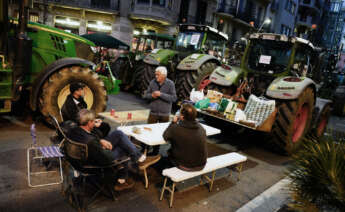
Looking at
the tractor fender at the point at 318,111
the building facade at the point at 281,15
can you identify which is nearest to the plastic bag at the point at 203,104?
the tractor fender at the point at 318,111

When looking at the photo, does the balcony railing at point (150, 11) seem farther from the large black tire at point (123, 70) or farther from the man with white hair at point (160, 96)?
the man with white hair at point (160, 96)

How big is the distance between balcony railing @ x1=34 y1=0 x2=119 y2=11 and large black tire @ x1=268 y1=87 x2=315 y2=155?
56.8 feet

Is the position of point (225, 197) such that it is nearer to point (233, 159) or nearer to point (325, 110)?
point (233, 159)

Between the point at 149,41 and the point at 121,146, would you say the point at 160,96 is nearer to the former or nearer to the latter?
the point at 121,146

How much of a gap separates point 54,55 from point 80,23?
1541 centimetres

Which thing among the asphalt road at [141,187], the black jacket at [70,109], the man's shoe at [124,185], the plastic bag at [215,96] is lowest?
the asphalt road at [141,187]

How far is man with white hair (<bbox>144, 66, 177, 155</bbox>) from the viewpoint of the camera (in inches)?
182

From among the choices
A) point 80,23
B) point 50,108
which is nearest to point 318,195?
point 50,108

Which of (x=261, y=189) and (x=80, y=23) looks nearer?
(x=261, y=189)

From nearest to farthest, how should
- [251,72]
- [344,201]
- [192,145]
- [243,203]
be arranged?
1. [344,201]
2. [192,145]
3. [243,203]
4. [251,72]

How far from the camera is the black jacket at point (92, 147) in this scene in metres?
2.83

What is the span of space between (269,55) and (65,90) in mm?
4809

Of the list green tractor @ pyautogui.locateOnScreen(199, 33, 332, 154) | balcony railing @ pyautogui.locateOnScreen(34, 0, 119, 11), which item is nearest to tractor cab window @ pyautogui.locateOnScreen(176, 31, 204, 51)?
green tractor @ pyautogui.locateOnScreen(199, 33, 332, 154)

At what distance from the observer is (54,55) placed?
5871 mm
